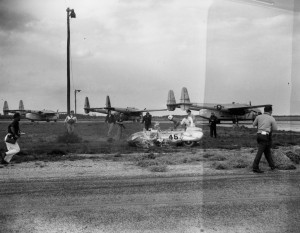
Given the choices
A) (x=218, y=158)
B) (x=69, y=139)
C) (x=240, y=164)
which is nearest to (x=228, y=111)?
(x=69, y=139)

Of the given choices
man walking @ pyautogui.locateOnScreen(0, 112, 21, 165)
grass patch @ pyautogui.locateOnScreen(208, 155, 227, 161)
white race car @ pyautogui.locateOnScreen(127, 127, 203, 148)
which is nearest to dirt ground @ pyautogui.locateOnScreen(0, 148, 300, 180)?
grass patch @ pyautogui.locateOnScreen(208, 155, 227, 161)

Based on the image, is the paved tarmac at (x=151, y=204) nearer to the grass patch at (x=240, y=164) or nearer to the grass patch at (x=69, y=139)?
the grass patch at (x=240, y=164)

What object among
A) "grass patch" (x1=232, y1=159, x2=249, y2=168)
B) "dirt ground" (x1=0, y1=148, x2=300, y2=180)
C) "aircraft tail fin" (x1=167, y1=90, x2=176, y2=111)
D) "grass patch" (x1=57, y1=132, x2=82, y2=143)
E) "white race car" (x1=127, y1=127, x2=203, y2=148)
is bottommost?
"grass patch" (x1=57, y1=132, x2=82, y2=143)

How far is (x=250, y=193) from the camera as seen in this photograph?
24.2 ft

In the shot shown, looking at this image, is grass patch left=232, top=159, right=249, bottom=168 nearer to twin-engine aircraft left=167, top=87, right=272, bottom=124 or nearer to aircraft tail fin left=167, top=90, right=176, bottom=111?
twin-engine aircraft left=167, top=87, right=272, bottom=124

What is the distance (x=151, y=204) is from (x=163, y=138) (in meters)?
10.7

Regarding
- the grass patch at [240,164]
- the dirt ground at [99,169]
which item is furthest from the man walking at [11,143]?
the grass patch at [240,164]

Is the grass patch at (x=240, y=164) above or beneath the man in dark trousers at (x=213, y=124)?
beneath

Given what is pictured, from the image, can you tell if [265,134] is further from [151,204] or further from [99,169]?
[151,204]

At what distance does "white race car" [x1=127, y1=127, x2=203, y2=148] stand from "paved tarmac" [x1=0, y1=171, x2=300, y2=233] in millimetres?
7817

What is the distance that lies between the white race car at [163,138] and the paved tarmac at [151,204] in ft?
25.6

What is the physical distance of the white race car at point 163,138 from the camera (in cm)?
1703

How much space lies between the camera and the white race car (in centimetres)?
1703

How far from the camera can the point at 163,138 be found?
17.1m
